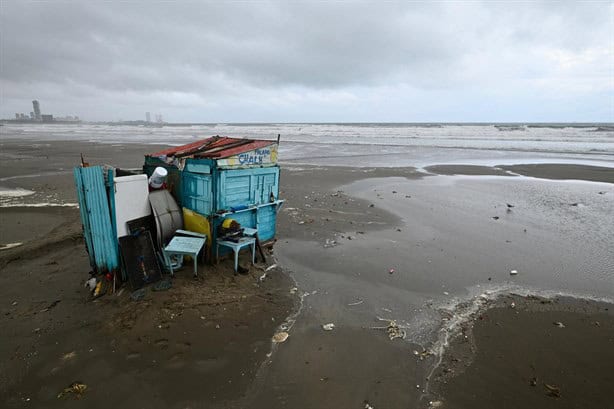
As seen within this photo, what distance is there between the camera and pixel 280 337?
15.7ft

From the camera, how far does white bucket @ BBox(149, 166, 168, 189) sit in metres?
6.11

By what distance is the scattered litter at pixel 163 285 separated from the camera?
18.0 feet

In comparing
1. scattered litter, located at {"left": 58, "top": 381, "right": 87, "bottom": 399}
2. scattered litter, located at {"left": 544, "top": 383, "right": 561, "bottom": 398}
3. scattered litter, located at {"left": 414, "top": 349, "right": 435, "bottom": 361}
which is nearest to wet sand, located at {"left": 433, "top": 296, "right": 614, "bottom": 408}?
scattered litter, located at {"left": 544, "top": 383, "right": 561, "bottom": 398}

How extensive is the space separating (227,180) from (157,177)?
1268 mm

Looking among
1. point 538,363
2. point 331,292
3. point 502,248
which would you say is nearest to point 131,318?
point 331,292

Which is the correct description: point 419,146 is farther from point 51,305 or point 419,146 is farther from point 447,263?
point 51,305

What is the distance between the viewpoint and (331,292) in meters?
6.20

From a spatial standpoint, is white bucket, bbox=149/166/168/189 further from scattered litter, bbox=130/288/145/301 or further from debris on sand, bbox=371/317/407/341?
debris on sand, bbox=371/317/407/341

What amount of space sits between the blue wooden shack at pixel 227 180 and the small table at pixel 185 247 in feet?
1.18

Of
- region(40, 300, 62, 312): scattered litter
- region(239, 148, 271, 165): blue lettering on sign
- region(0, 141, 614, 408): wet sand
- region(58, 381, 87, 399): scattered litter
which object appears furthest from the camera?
region(239, 148, 271, 165): blue lettering on sign

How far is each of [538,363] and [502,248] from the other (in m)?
4.58

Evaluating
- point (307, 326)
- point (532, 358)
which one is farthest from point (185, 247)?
point (532, 358)

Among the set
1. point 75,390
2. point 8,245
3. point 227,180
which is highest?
point 227,180

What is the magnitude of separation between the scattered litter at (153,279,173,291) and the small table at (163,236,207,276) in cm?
31
